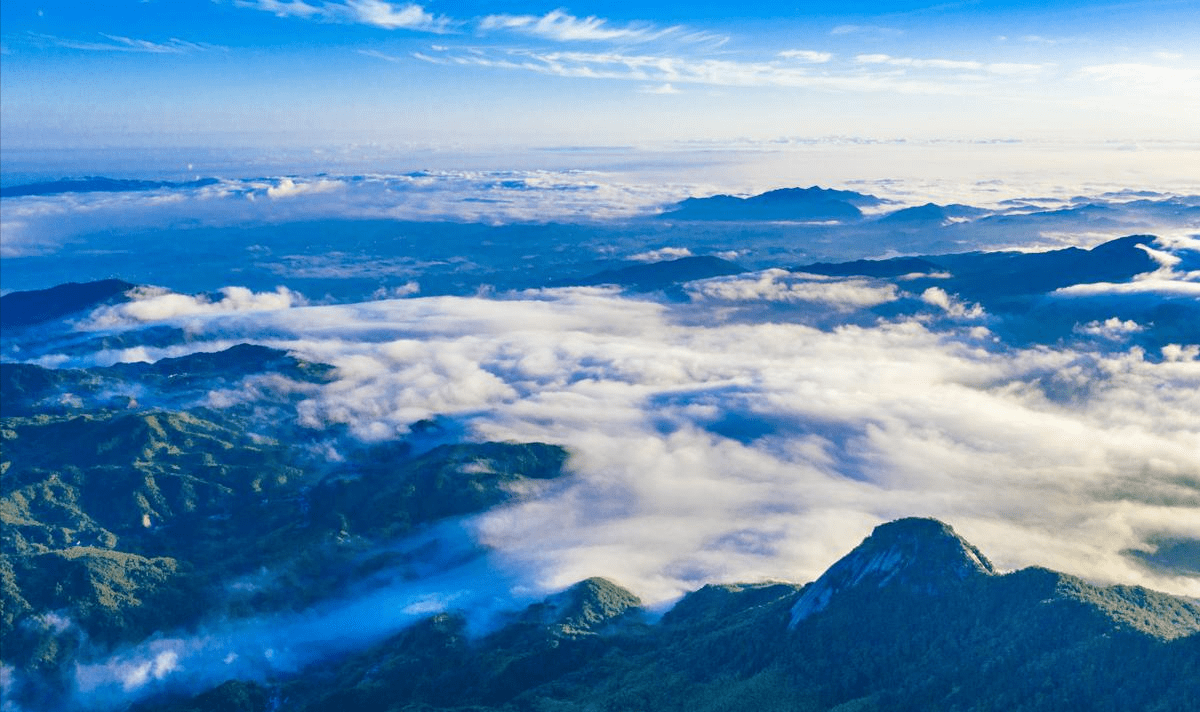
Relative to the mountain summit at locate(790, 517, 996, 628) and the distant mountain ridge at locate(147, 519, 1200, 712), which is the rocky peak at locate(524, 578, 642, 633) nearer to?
the distant mountain ridge at locate(147, 519, 1200, 712)

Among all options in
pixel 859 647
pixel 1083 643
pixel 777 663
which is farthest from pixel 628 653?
pixel 1083 643

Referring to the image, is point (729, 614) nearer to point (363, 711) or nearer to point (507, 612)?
point (507, 612)

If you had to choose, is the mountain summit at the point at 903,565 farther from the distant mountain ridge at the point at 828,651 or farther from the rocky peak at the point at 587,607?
the rocky peak at the point at 587,607

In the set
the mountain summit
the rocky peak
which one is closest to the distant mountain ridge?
the mountain summit

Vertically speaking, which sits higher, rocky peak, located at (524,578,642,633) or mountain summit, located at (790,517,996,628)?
mountain summit, located at (790,517,996,628)

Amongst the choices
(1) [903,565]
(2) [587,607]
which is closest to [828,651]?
(1) [903,565]

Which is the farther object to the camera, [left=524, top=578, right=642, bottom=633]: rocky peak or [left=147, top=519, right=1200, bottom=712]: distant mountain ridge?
[left=524, top=578, right=642, bottom=633]: rocky peak

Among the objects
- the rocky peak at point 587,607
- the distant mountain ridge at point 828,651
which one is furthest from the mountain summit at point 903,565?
the rocky peak at point 587,607

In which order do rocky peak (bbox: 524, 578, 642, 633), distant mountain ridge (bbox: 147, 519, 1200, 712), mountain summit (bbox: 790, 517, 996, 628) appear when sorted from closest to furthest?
distant mountain ridge (bbox: 147, 519, 1200, 712) < mountain summit (bbox: 790, 517, 996, 628) < rocky peak (bbox: 524, 578, 642, 633)

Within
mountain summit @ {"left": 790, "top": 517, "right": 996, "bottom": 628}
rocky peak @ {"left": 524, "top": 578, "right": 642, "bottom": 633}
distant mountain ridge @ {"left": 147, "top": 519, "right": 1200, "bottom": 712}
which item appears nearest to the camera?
distant mountain ridge @ {"left": 147, "top": 519, "right": 1200, "bottom": 712}
